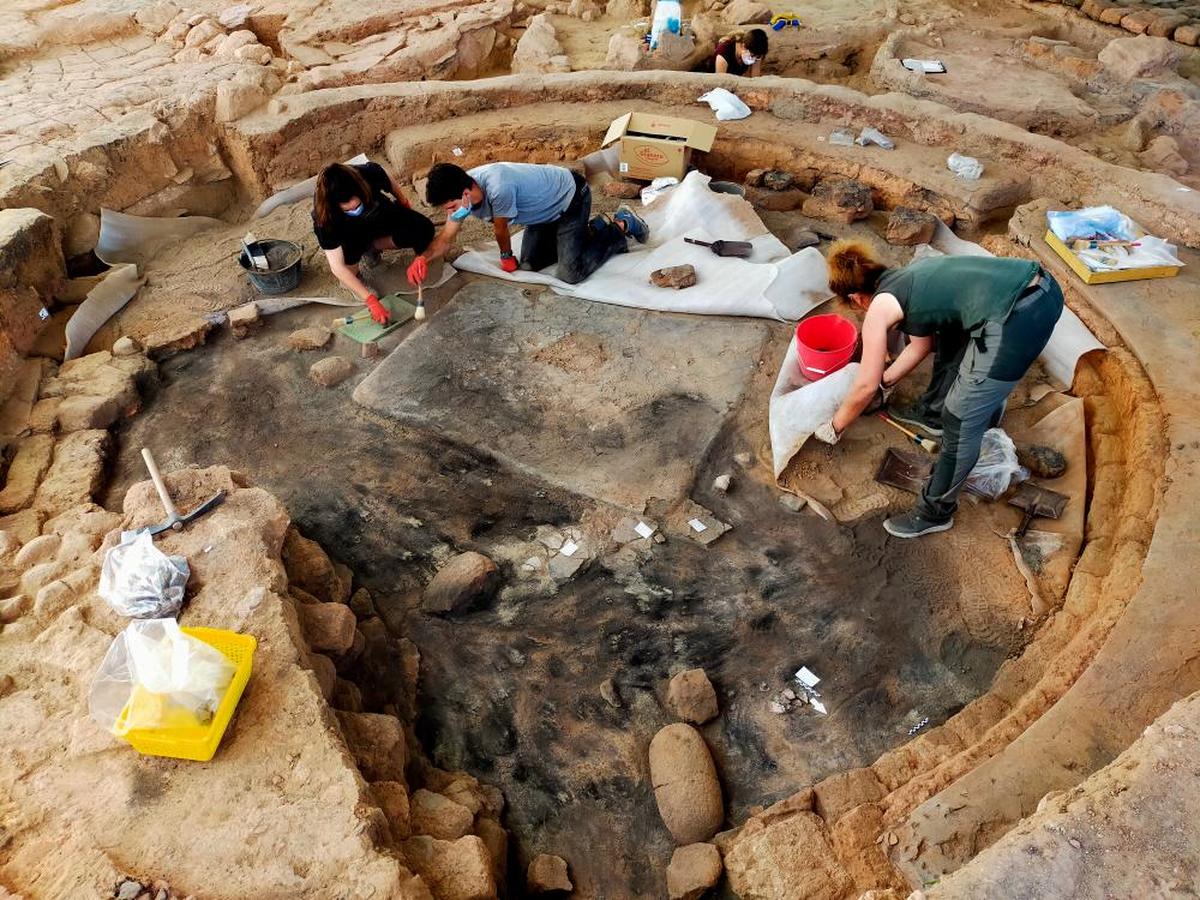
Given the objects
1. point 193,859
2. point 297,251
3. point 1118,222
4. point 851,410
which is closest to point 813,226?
point 1118,222

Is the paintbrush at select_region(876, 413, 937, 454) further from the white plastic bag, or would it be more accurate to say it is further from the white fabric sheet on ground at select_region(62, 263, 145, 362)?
the white fabric sheet on ground at select_region(62, 263, 145, 362)

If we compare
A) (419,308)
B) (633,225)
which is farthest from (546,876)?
(633,225)

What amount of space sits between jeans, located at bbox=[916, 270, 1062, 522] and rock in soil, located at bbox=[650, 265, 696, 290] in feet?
6.72

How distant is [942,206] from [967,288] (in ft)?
8.78

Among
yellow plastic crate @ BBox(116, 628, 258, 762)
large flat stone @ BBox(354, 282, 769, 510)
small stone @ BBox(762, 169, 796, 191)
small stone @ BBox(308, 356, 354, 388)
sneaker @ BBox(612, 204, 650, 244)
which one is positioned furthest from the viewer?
small stone @ BBox(762, 169, 796, 191)

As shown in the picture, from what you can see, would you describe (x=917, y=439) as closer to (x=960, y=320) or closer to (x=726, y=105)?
(x=960, y=320)

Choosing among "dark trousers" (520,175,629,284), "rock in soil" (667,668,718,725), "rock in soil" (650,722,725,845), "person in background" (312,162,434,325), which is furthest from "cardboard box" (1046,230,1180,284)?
"person in background" (312,162,434,325)

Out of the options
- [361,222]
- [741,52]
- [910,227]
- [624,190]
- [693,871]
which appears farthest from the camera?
[741,52]

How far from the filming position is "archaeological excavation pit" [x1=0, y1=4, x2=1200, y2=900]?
96.1 inches

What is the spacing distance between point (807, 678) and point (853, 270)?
5.65 ft

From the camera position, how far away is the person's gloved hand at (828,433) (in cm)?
393

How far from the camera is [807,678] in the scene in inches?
130

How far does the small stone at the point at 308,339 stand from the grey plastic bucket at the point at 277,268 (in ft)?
1.53

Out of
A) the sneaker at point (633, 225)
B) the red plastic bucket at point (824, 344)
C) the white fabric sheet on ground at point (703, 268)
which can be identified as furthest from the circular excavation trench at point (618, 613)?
the sneaker at point (633, 225)
